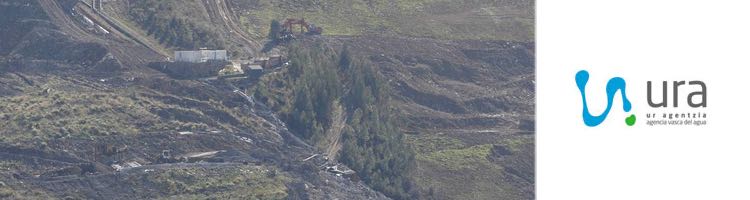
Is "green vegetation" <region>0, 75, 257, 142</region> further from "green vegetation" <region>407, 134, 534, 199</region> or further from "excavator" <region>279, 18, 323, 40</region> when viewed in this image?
"excavator" <region>279, 18, 323, 40</region>

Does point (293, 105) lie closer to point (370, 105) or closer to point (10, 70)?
point (370, 105)

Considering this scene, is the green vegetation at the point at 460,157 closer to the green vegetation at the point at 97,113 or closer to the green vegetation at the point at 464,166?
the green vegetation at the point at 464,166

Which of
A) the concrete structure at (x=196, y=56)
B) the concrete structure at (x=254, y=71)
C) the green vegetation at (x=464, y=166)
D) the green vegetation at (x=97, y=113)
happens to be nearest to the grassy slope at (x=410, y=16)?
the concrete structure at (x=254, y=71)

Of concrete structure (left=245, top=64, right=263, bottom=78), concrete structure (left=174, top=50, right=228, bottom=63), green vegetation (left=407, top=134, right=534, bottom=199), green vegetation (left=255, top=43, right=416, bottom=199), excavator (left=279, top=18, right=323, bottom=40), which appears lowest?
green vegetation (left=407, top=134, right=534, bottom=199)
